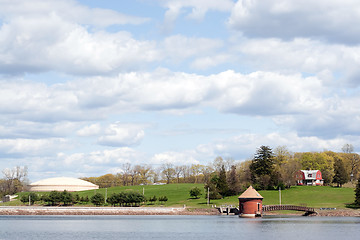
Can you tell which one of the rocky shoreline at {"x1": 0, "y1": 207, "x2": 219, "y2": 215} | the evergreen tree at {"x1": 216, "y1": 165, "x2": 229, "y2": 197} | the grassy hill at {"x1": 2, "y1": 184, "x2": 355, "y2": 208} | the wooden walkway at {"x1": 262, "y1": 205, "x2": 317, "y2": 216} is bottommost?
the rocky shoreline at {"x1": 0, "y1": 207, "x2": 219, "y2": 215}

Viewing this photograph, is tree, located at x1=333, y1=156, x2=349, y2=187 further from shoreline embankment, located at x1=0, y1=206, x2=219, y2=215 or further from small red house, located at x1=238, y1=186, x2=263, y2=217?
small red house, located at x1=238, y1=186, x2=263, y2=217

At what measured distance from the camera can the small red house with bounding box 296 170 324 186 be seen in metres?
196

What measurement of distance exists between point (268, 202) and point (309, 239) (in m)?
73.5

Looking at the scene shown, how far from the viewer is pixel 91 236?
75375 mm

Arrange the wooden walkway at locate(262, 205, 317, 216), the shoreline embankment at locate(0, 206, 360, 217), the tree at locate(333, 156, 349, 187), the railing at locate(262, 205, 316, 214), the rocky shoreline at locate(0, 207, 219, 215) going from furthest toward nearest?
the tree at locate(333, 156, 349, 187) < the rocky shoreline at locate(0, 207, 219, 215) < the shoreline embankment at locate(0, 206, 360, 217) < the railing at locate(262, 205, 316, 214) < the wooden walkway at locate(262, 205, 317, 216)

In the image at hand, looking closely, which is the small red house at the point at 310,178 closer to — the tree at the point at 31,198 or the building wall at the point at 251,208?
the building wall at the point at 251,208

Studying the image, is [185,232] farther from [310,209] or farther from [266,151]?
[266,151]

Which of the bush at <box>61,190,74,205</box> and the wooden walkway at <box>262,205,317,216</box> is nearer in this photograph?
the wooden walkway at <box>262,205,317,216</box>

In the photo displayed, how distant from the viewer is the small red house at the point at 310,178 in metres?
196

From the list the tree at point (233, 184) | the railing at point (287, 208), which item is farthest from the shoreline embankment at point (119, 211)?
the tree at point (233, 184)

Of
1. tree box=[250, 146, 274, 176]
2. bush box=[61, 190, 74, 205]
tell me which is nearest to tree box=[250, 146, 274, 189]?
tree box=[250, 146, 274, 176]

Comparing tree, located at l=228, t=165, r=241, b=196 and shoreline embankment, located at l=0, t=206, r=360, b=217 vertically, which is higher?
tree, located at l=228, t=165, r=241, b=196

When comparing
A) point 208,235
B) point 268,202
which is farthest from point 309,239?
point 268,202

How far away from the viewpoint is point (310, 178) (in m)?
198
